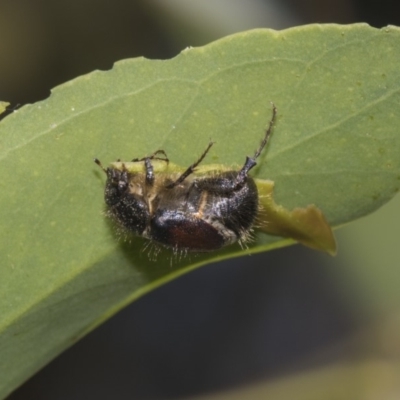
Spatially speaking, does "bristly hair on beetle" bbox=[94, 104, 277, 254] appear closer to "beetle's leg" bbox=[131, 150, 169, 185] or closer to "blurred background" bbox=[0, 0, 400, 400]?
"beetle's leg" bbox=[131, 150, 169, 185]

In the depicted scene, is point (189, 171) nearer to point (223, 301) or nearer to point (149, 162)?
point (149, 162)

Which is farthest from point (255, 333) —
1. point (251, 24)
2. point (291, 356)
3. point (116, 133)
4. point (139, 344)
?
point (116, 133)

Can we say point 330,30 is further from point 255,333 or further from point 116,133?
point 255,333

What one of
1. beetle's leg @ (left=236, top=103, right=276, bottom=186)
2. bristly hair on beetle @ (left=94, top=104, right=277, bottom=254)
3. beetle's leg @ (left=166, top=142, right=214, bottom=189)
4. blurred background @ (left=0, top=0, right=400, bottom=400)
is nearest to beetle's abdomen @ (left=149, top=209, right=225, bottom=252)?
bristly hair on beetle @ (left=94, top=104, right=277, bottom=254)

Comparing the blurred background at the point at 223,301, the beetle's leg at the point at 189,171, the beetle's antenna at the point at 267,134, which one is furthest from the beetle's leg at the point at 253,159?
the blurred background at the point at 223,301

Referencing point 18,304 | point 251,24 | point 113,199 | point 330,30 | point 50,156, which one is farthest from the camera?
point 251,24

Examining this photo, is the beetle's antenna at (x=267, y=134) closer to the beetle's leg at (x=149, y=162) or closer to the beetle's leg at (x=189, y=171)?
the beetle's leg at (x=189, y=171)
